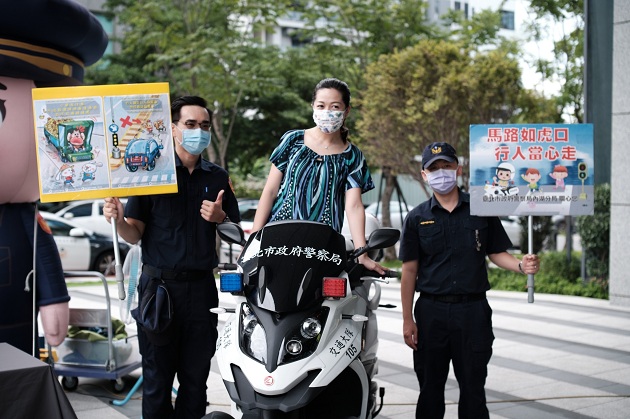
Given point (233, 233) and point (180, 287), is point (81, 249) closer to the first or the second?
point (180, 287)

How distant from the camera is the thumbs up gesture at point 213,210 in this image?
441 centimetres

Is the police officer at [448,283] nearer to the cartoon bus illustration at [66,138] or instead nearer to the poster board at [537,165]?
the poster board at [537,165]

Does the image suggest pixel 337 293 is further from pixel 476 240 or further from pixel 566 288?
pixel 566 288

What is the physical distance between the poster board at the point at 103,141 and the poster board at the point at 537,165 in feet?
5.79

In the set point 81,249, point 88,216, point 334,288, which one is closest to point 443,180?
point 334,288

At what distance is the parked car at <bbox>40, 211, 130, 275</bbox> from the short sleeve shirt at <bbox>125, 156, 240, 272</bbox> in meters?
11.4

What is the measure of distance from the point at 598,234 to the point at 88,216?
1127 cm

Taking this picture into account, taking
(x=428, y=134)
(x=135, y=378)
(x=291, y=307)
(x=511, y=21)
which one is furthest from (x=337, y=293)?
(x=511, y=21)

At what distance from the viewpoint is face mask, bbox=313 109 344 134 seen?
4234 mm

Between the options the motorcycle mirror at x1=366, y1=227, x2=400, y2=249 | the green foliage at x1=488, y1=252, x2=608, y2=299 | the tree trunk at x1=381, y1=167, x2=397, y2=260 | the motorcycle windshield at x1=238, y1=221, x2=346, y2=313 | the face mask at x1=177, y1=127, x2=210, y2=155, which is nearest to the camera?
the motorcycle windshield at x1=238, y1=221, x2=346, y2=313

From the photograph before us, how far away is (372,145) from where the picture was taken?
51.2ft

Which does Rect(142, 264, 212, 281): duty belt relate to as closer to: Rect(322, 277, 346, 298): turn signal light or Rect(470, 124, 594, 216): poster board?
Rect(322, 277, 346, 298): turn signal light

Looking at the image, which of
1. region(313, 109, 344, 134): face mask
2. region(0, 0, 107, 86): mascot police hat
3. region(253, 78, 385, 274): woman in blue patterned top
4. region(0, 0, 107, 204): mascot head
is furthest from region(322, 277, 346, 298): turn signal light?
region(0, 0, 107, 86): mascot police hat

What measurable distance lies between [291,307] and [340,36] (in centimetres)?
1393
